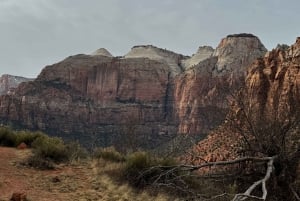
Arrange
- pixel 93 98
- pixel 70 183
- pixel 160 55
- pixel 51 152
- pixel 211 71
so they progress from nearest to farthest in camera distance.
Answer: pixel 70 183
pixel 51 152
pixel 211 71
pixel 93 98
pixel 160 55

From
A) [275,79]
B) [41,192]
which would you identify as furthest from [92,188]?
[275,79]

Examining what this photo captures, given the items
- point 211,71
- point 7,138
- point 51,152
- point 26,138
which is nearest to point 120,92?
point 211,71

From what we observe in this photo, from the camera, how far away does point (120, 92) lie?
6629 inches

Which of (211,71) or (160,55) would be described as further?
(160,55)

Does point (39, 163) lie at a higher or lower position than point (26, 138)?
lower

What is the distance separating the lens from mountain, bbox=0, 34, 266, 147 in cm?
13475

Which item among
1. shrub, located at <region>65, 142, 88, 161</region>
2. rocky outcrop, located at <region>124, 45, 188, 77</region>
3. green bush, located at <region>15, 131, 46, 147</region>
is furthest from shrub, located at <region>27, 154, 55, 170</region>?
rocky outcrop, located at <region>124, 45, 188, 77</region>

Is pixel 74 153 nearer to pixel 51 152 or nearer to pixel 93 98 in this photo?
pixel 51 152

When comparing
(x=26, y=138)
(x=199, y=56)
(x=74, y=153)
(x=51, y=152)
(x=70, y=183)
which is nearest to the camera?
(x=70, y=183)

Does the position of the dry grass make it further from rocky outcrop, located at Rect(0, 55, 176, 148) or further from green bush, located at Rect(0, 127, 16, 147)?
rocky outcrop, located at Rect(0, 55, 176, 148)

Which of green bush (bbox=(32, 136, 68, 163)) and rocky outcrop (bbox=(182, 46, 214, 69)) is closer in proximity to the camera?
green bush (bbox=(32, 136, 68, 163))

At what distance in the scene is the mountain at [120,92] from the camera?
13475 cm

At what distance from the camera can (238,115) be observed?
11.1 meters

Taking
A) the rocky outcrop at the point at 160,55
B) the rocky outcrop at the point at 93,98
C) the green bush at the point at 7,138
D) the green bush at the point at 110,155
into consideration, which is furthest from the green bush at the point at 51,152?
the rocky outcrop at the point at 160,55
